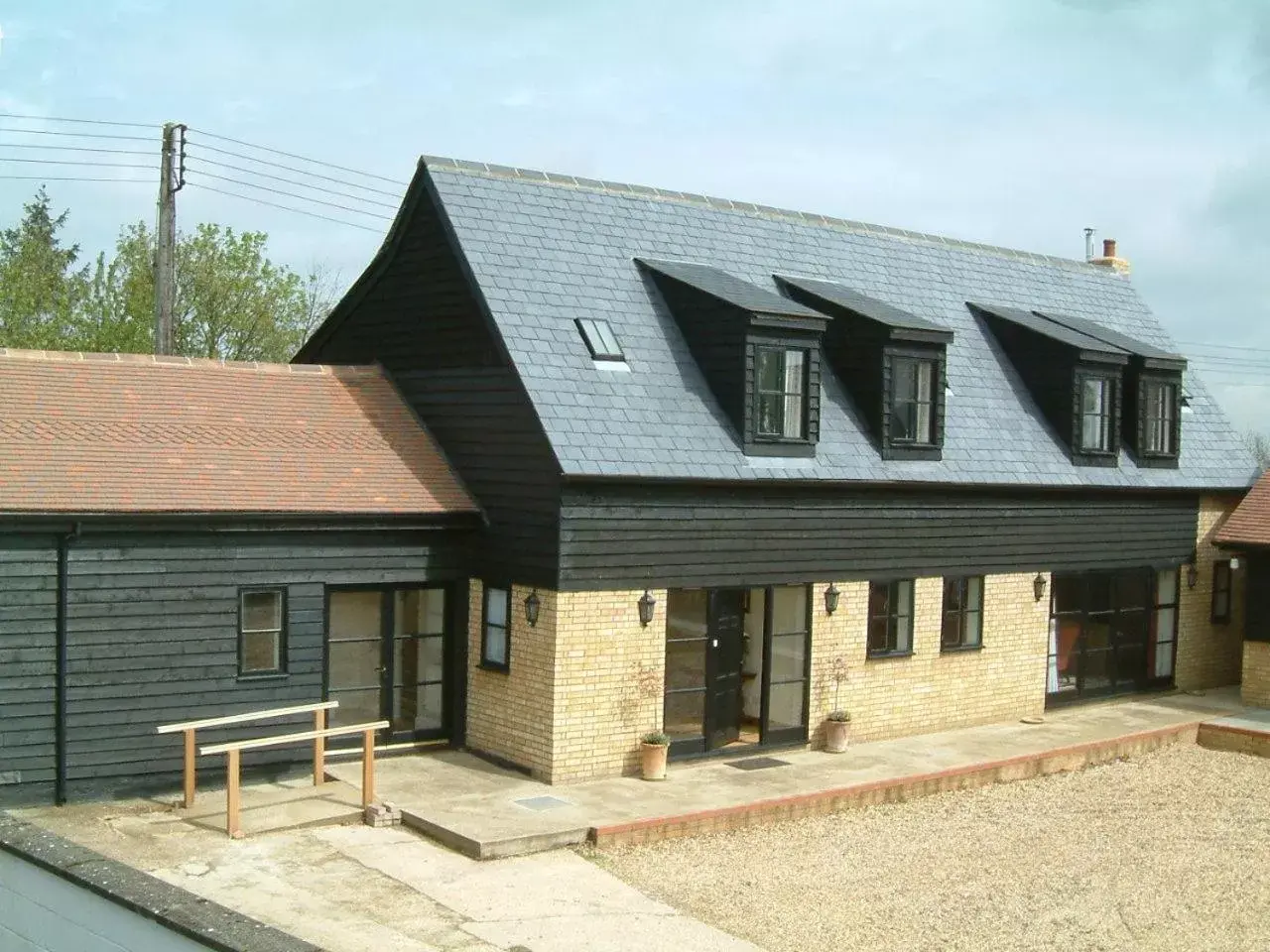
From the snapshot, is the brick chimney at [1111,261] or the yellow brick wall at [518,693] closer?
the yellow brick wall at [518,693]

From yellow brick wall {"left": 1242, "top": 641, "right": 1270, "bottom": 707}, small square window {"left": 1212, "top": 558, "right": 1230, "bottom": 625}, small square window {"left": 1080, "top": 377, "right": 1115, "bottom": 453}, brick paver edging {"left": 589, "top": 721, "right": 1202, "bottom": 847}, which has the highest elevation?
small square window {"left": 1080, "top": 377, "right": 1115, "bottom": 453}

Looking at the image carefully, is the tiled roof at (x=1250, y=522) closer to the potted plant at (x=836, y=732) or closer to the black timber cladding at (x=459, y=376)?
the potted plant at (x=836, y=732)

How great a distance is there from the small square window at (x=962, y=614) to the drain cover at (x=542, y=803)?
6399 mm

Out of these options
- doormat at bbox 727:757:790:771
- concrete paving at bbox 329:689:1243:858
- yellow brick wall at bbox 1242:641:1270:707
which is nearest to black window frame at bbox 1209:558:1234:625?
yellow brick wall at bbox 1242:641:1270:707

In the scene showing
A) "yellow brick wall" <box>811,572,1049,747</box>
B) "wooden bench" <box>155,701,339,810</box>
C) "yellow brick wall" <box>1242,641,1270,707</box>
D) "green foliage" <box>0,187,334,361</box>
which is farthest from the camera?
"green foliage" <box>0,187,334,361</box>

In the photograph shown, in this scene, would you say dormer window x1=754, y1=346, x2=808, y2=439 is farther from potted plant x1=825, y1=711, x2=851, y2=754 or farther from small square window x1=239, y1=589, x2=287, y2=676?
small square window x1=239, y1=589, x2=287, y2=676

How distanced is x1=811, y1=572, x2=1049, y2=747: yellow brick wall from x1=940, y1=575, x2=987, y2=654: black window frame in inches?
3.1

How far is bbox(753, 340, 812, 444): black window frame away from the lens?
52.7ft

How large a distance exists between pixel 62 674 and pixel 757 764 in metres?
7.43

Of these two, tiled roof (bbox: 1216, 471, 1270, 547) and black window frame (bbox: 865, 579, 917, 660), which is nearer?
black window frame (bbox: 865, 579, 917, 660)

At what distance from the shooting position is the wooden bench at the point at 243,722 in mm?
13008

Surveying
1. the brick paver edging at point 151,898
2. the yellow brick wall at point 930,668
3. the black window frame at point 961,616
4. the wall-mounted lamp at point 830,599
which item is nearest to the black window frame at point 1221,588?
the yellow brick wall at point 930,668

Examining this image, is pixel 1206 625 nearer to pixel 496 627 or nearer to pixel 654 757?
pixel 654 757

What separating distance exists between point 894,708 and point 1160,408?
6.92 meters
